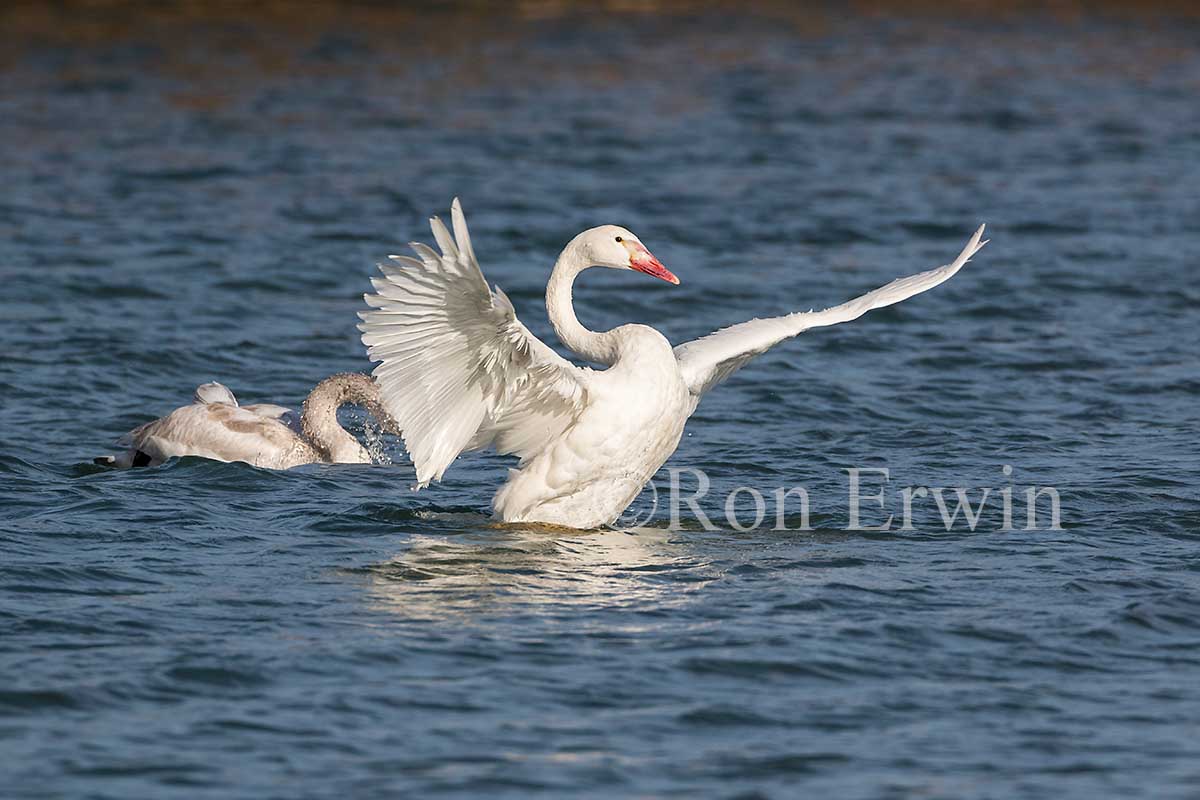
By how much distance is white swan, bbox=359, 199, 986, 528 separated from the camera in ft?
24.1

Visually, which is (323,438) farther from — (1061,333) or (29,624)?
(1061,333)

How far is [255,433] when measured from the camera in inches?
400

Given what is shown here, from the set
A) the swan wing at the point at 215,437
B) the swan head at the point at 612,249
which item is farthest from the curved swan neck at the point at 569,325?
the swan wing at the point at 215,437

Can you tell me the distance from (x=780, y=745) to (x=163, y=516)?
385 centimetres

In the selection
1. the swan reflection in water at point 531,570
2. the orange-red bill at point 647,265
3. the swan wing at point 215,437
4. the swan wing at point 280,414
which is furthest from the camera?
the swan wing at point 280,414

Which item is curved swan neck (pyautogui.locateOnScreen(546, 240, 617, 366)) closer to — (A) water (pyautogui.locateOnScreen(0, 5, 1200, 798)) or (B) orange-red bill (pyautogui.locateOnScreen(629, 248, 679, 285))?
(B) orange-red bill (pyautogui.locateOnScreen(629, 248, 679, 285))

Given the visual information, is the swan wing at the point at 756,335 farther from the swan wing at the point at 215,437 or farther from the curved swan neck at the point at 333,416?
the swan wing at the point at 215,437

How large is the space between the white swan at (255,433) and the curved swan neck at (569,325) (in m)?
2.48

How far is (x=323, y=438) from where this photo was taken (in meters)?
10.4

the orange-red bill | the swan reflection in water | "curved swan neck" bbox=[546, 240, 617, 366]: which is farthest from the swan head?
the swan reflection in water

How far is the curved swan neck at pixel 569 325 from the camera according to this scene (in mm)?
8234

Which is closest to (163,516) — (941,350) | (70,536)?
(70,536)

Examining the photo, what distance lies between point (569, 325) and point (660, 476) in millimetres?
→ 2045

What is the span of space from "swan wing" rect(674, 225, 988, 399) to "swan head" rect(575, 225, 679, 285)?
1.60 ft
